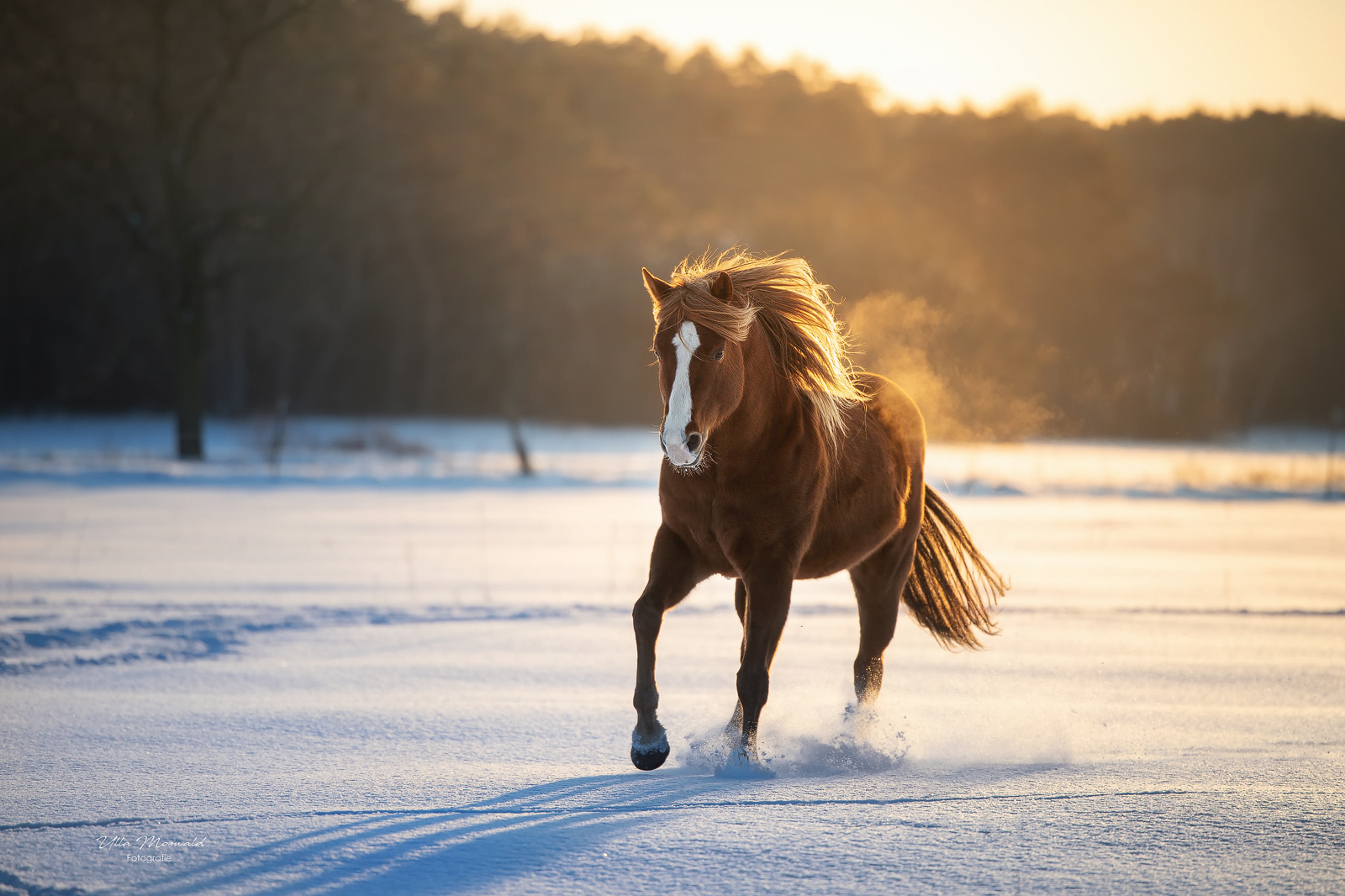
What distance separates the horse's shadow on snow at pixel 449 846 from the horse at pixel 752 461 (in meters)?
0.30

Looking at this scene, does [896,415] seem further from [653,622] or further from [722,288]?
[653,622]

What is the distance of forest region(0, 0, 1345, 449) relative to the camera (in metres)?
25.6

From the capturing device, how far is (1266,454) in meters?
32.2

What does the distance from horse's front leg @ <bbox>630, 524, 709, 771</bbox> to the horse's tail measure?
1848 millimetres

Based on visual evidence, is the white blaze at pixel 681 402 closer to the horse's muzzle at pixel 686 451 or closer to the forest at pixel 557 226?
the horse's muzzle at pixel 686 451

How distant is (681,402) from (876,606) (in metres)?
1.82

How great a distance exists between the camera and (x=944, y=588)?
225 inches

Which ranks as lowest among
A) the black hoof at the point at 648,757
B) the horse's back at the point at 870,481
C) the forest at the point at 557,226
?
the black hoof at the point at 648,757

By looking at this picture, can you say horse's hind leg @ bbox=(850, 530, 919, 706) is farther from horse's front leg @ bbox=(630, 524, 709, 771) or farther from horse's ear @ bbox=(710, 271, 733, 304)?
horse's ear @ bbox=(710, 271, 733, 304)

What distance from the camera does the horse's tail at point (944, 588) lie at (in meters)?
5.70

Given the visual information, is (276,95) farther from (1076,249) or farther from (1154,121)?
(1154,121)

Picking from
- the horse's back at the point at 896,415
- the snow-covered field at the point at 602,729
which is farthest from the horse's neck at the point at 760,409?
the snow-covered field at the point at 602,729

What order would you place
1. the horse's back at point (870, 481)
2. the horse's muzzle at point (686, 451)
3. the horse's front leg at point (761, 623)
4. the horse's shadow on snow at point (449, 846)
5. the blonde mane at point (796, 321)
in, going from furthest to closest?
the horse's back at point (870, 481)
the blonde mane at point (796, 321)
the horse's front leg at point (761, 623)
the horse's muzzle at point (686, 451)
the horse's shadow on snow at point (449, 846)

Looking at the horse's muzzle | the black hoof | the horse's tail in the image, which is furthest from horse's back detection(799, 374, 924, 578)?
the horse's muzzle
